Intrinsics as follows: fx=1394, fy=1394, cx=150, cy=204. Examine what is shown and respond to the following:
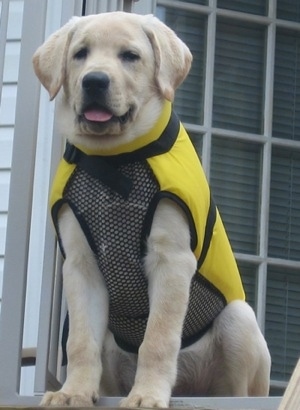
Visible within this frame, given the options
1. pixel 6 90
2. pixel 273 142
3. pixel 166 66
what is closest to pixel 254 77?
pixel 273 142

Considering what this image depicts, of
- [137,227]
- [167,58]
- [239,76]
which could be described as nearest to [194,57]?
[239,76]

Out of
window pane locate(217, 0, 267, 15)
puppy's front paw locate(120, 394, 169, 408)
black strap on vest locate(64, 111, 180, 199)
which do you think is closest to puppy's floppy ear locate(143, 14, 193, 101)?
black strap on vest locate(64, 111, 180, 199)

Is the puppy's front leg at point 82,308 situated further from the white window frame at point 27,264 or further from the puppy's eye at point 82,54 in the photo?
the puppy's eye at point 82,54

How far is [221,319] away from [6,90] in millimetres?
2514

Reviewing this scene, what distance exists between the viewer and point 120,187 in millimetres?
4840

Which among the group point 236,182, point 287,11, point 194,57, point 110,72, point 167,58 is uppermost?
point 287,11

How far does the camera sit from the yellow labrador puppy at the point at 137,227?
4.81 m

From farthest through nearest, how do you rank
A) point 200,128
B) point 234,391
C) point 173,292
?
point 200,128 → point 234,391 → point 173,292

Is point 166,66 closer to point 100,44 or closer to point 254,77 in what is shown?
point 100,44

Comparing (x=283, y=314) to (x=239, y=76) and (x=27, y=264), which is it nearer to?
(x=239, y=76)

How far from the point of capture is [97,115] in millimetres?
4926

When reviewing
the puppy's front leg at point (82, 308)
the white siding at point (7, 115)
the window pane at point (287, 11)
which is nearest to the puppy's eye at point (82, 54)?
the puppy's front leg at point (82, 308)

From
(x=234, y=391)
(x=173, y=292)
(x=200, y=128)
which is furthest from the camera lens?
(x=200, y=128)

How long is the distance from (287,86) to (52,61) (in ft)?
8.20
